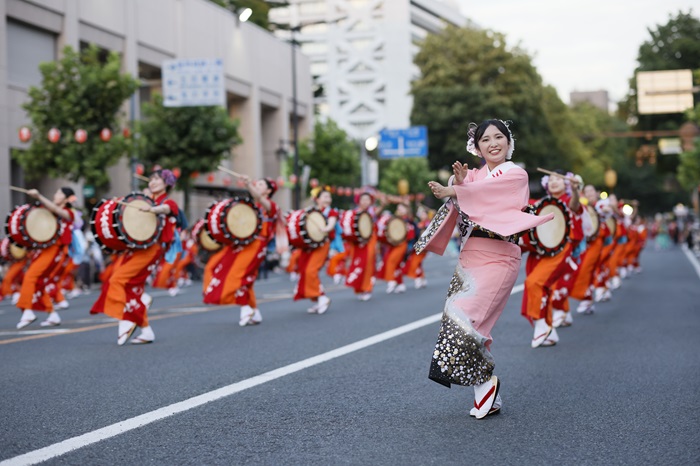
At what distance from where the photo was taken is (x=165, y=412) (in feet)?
21.1

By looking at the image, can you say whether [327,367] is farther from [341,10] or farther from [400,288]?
[341,10]

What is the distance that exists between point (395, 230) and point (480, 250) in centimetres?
1463

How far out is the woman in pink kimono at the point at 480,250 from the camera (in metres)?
6.10

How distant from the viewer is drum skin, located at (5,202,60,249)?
43.9 ft

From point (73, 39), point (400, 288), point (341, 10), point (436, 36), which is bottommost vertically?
point (400, 288)

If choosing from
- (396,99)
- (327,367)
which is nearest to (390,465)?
(327,367)

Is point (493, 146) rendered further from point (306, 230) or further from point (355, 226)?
point (355, 226)

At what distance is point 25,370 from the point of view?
867 centimetres

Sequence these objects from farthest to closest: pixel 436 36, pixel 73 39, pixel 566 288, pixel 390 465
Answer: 1. pixel 436 36
2. pixel 73 39
3. pixel 566 288
4. pixel 390 465

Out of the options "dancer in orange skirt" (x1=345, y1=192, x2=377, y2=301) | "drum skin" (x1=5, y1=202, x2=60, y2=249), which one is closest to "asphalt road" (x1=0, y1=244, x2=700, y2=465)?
"drum skin" (x1=5, y1=202, x2=60, y2=249)

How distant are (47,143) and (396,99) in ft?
297

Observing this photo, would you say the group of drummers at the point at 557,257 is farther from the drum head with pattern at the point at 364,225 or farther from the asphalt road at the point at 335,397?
the drum head with pattern at the point at 364,225

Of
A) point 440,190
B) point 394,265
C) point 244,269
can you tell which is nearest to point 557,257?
point 244,269

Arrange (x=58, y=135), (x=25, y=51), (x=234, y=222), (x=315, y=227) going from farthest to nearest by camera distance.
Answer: (x=25, y=51)
(x=58, y=135)
(x=315, y=227)
(x=234, y=222)
